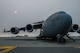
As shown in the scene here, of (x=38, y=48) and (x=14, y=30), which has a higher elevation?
(x=14, y=30)

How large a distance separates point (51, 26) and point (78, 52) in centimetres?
972

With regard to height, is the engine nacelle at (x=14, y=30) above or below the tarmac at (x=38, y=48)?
above

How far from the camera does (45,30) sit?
19.1 meters

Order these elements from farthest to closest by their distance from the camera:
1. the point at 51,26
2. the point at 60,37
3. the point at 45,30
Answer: the point at 45,30, the point at 51,26, the point at 60,37

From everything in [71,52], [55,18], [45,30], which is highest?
[55,18]

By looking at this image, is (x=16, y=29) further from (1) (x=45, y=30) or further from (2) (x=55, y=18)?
(2) (x=55, y=18)

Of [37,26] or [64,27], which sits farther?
[37,26]

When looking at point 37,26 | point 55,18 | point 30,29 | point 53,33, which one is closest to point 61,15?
point 55,18

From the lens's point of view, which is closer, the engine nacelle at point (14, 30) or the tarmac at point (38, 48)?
the tarmac at point (38, 48)

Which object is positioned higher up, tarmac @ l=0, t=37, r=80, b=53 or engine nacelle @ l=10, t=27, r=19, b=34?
engine nacelle @ l=10, t=27, r=19, b=34

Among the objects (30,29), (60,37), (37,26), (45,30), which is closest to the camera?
(60,37)

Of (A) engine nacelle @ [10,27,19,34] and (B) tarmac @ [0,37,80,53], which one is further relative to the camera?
(A) engine nacelle @ [10,27,19,34]

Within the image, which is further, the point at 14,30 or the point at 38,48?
the point at 14,30

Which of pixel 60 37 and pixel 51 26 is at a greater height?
pixel 51 26
